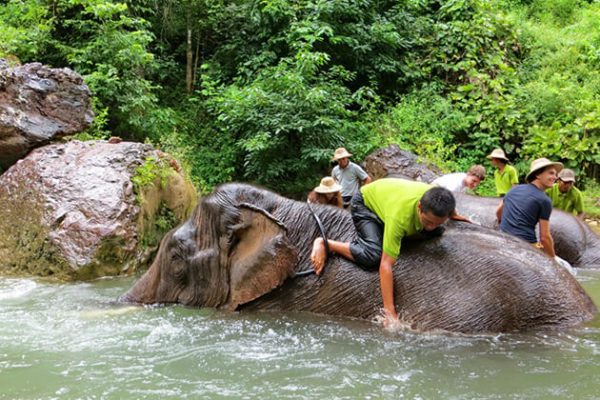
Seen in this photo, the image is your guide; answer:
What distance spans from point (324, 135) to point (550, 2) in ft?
42.2

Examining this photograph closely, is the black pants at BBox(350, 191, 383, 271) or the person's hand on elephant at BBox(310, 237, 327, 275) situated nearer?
the black pants at BBox(350, 191, 383, 271)

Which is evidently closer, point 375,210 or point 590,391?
point 590,391

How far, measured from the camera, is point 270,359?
4137 millimetres

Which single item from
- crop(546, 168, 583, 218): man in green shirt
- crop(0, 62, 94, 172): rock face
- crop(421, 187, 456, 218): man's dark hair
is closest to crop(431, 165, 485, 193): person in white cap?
crop(546, 168, 583, 218): man in green shirt

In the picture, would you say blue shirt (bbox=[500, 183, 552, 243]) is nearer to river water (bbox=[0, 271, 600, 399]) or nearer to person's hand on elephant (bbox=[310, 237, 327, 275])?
river water (bbox=[0, 271, 600, 399])

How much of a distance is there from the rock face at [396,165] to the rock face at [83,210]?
4.93 m

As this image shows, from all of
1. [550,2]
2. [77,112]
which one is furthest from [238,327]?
[550,2]

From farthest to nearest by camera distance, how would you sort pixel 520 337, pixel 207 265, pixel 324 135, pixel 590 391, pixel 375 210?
1. pixel 324 135
2. pixel 207 265
3. pixel 375 210
4. pixel 520 337
5. pixel 590 391

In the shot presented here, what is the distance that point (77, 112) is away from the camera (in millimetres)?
10156

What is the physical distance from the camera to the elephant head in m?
5.04

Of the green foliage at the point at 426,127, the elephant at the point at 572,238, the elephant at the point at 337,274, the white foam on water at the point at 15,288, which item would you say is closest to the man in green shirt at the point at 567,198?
the elephant at the point at 572,238

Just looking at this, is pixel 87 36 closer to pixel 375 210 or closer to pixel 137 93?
pixel 137 93

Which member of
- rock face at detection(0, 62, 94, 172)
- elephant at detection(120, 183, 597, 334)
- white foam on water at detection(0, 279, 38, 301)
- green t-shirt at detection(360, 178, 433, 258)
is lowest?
white foam on water at detection(0, 279, 38, 301)

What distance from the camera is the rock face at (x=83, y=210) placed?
300 inches
